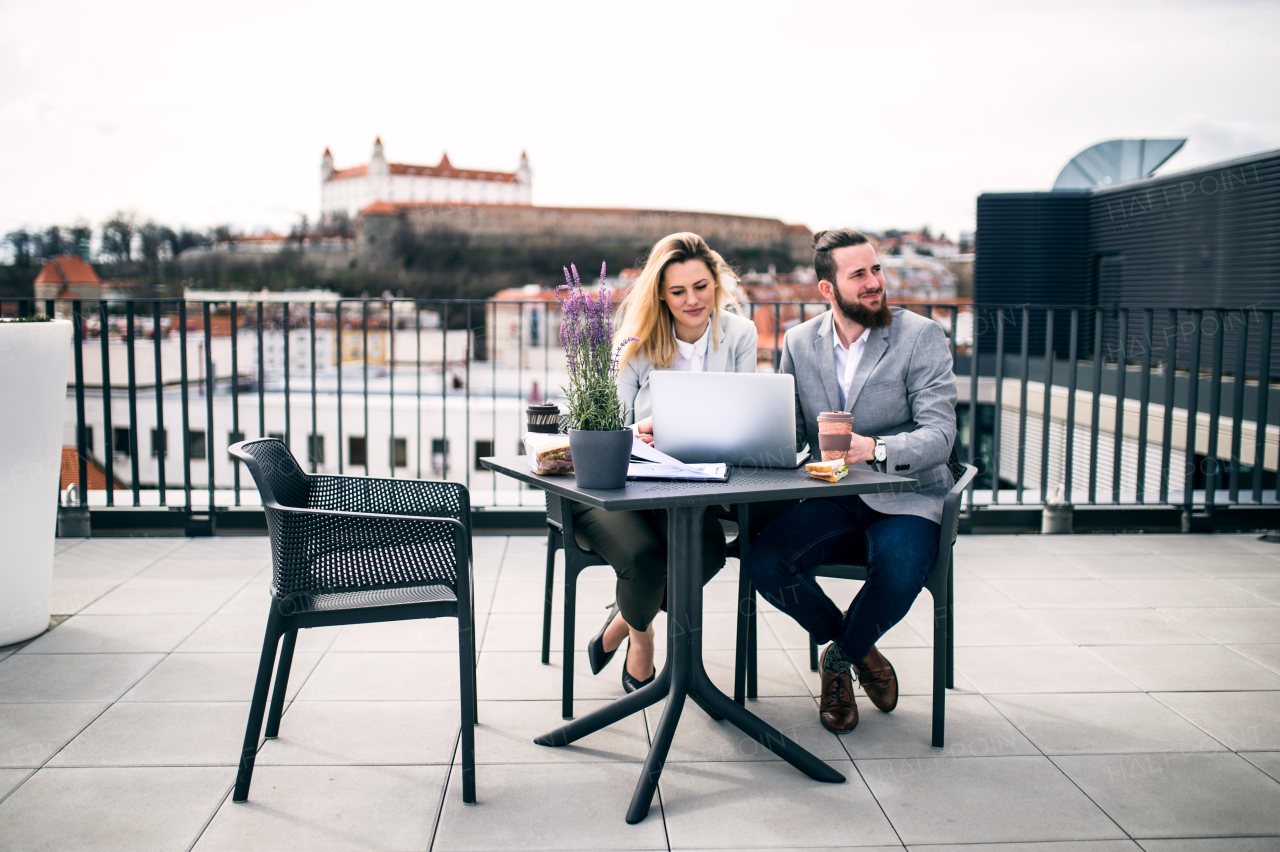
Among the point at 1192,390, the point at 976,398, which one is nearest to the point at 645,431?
the point at 976,398

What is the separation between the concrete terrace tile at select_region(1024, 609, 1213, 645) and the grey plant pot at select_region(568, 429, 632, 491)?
1.71 metres

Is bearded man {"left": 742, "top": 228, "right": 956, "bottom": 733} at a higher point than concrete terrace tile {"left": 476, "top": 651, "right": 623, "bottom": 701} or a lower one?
higher

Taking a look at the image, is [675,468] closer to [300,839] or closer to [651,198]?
[300,839]

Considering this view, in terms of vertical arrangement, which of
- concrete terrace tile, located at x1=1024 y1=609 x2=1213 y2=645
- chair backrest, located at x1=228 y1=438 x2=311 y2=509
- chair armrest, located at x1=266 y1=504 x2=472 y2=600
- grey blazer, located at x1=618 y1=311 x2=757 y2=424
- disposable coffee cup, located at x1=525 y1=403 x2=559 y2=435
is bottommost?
concrete terrace tile, located at x1=1024 y1=609 x2=1213 y2=645

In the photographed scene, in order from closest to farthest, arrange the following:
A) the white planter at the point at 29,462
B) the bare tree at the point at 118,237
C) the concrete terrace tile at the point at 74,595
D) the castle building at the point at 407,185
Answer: the white planter at the point at 29,462, the concrete terrace tile at the point at 74,595, the bare tree at the point at 118,237, the castle building at the point at 407,185

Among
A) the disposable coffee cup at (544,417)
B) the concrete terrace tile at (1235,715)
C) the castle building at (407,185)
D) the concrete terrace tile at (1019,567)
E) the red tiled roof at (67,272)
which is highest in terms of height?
the castle building at (407,185)

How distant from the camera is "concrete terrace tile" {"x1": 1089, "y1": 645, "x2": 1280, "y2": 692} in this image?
2191 millimetres

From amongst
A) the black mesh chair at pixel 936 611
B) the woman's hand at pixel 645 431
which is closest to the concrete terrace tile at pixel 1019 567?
the black mesh chair at pixel 936 611

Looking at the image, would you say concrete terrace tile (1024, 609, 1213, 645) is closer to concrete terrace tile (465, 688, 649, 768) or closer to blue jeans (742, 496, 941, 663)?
blue jeans (742, 496, 941, 663)

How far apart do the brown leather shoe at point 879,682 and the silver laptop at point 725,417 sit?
60cm

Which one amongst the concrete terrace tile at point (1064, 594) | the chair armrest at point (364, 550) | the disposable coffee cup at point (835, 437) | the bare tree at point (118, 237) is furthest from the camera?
the bare tree at point (118, 237)

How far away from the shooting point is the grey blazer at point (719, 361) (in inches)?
90.7

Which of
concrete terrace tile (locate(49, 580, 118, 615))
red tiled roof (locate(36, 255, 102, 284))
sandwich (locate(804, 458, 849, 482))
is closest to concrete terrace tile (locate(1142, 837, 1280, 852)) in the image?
sandwich (locate(804, 458, 849, 482))

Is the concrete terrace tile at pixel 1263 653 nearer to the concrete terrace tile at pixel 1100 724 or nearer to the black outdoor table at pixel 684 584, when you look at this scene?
the concrete terrace tile at pixel 1100 724
